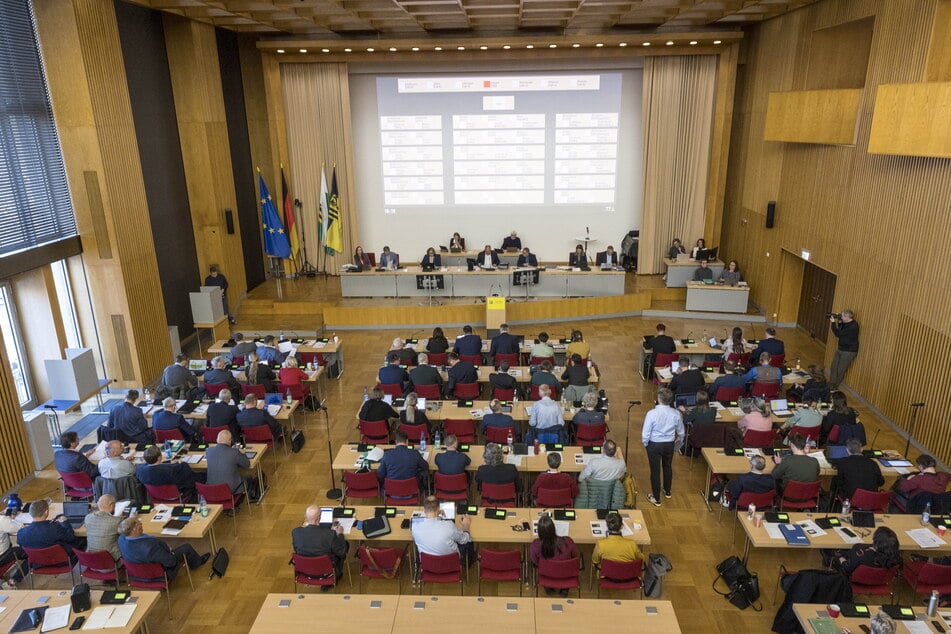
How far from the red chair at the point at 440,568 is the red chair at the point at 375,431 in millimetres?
3026

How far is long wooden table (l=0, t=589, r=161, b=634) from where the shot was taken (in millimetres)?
5805

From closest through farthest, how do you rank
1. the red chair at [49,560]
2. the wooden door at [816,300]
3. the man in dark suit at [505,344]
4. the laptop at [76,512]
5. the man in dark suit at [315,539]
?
the man in dark suit at [315,539] < the red chair at [49,560] < the laptop at [76,512] < the man in dark suit at [505,344] < the wooden door at [816,300]

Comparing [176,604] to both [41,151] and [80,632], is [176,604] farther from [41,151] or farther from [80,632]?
[41,151]

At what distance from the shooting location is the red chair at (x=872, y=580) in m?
6.29

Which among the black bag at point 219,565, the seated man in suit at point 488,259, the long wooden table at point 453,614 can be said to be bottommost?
the black bag at point 219,565

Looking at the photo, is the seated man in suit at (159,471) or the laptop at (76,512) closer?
the laptop at (76,512)

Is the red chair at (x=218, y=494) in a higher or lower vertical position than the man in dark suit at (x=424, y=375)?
lower

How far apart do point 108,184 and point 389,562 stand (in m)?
9.58

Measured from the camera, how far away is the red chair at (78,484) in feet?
27.4

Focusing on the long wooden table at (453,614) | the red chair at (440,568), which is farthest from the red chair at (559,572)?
the red chair at (440,568)

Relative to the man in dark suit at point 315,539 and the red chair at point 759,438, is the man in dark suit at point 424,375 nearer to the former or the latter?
the man in dark suit at point 315,539

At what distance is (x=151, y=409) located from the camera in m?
10.2

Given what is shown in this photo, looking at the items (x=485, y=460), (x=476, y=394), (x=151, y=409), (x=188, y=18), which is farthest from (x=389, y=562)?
(x=188, y=18)

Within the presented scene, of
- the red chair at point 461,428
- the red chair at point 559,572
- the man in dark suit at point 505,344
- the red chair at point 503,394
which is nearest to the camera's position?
the red chair at point 559,572
